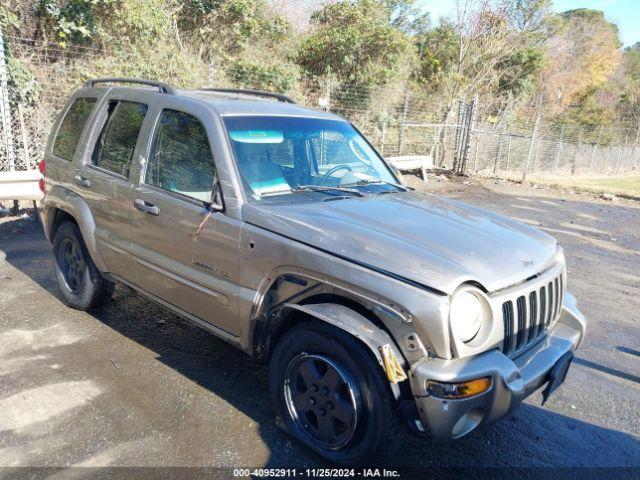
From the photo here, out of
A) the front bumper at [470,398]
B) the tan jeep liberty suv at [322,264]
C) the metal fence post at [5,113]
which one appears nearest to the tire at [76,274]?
the tan jeep liberty suv at [322,264]

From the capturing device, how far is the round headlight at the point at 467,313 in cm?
248

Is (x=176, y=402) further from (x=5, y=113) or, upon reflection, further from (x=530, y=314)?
(x=5, y=113)

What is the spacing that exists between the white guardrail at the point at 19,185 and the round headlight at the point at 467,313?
20.5ft

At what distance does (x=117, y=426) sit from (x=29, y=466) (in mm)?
506

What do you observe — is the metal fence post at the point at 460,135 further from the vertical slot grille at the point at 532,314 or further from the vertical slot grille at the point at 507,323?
the vertical slot grille at the point at 507,323

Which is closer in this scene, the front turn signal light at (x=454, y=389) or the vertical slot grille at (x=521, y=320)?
the front turn signal light at (x=454, y=389)

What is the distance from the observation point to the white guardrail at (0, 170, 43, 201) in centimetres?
689

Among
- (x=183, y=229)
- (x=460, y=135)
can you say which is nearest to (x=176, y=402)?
(x=183, y=229)

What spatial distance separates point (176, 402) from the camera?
3475 millimetres

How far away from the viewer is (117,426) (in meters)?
3.20

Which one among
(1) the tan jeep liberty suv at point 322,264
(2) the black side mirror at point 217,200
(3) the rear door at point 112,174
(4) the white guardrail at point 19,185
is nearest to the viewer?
(1) the tan jeep liberty suv at point 322,264

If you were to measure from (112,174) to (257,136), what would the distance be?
130cm

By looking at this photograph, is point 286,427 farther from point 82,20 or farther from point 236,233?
point 82,20

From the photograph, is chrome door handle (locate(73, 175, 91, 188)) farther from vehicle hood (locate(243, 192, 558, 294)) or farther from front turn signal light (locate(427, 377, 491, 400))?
front turn signal light (locate(427, 377, 491, 400))
